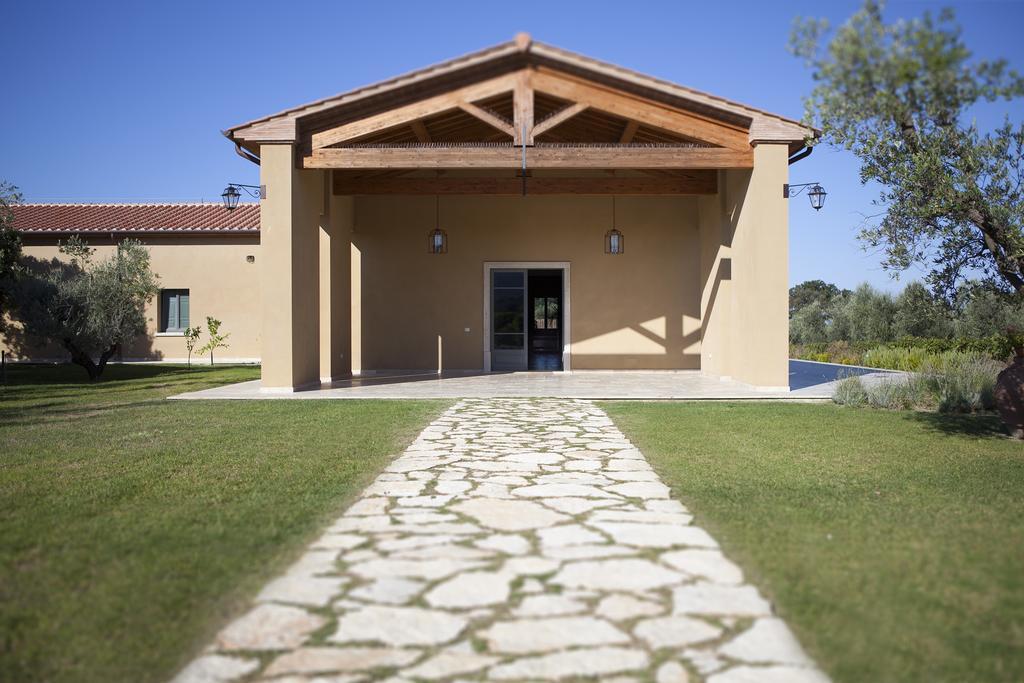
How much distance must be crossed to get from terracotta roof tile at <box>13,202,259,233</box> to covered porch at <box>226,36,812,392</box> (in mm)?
7082

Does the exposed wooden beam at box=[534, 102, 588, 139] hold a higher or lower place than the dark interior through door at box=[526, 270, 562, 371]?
higher

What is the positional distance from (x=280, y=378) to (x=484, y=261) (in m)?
5.88

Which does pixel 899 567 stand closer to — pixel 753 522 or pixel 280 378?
pixel 753 522

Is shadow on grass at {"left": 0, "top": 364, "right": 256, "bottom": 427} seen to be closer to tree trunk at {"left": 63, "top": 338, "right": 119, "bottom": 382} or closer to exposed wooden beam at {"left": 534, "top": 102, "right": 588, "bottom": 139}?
tree trunk at {"left": 63, "top": 338, "right": 119, "bottom": 382}

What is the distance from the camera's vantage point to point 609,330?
15.4m

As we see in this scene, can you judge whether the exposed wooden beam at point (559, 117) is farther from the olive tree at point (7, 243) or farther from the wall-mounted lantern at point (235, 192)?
the olive tree at point (7, 243)

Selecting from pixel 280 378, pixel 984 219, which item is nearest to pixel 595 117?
pixel 280 378

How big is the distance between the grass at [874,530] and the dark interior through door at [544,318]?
8.39 metres

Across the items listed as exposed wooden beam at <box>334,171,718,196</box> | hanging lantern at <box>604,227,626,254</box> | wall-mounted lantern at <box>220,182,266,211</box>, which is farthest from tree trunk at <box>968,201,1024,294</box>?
wall-mounted lantern at <box>220,182,266,211</box>

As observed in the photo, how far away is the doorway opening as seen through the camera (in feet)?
51.0

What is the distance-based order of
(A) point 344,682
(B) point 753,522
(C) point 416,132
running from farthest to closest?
(C) point 416,132 → (B) point 753,522 → (A) point 344,682

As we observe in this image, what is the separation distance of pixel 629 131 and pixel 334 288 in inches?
240

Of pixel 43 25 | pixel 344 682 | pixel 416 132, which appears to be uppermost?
pixel 43 25

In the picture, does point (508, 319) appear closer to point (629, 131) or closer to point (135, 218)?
point (629, 131)
